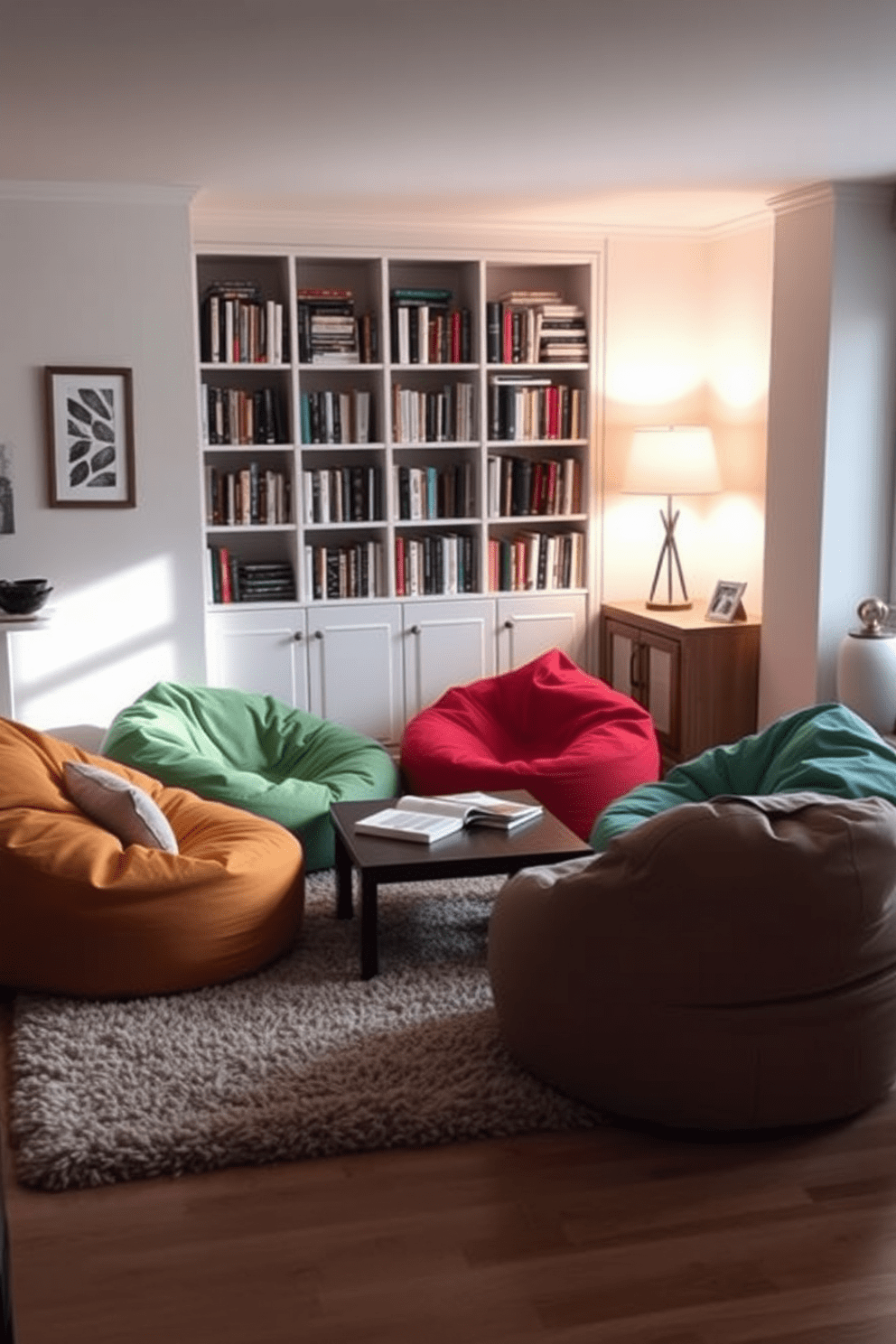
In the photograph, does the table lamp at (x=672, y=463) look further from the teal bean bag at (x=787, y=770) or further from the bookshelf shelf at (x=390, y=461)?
the teal bean bag at (x=787, y=770)

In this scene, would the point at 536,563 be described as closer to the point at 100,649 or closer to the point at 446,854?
the point at 100,649

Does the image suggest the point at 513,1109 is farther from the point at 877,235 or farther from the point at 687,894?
the point at 877,235

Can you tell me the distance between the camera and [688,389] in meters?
6.78

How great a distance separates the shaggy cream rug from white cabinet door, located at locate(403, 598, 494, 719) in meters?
2.58

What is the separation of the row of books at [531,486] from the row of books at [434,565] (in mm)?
Answer: 229

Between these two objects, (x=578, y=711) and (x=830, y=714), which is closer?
(x=830, y=714)

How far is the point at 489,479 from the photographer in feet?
21.7

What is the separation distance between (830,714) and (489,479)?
2.57 meters

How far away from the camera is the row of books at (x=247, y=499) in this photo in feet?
20.6

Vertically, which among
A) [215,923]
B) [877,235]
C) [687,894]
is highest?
[877,235]

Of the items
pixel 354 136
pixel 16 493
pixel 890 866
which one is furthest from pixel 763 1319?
pixel 16 493

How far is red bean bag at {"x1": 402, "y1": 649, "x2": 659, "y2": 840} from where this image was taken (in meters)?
5.02

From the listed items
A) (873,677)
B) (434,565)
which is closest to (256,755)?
(434,565)

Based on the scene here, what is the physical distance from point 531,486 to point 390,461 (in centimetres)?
68
